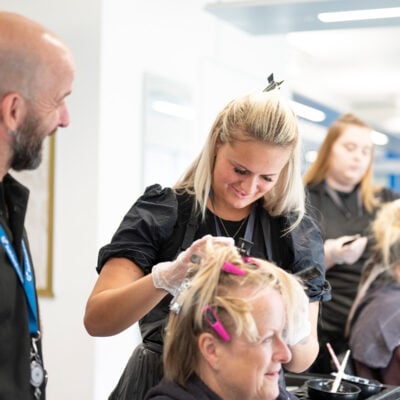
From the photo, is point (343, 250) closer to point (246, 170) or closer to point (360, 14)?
point (360, 14)

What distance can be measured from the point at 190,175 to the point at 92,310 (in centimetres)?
45

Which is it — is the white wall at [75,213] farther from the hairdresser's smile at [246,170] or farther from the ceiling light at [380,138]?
the ceiling light at [380,138]

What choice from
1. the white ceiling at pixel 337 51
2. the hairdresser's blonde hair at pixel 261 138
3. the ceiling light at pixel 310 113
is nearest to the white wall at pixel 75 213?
the white ceiling at pixel 337 51

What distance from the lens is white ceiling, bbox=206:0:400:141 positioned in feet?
10.8

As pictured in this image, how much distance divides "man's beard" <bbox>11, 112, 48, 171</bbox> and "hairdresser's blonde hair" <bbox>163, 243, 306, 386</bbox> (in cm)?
41

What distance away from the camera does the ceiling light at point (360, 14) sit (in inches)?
125

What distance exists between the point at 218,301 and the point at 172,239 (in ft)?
1.10

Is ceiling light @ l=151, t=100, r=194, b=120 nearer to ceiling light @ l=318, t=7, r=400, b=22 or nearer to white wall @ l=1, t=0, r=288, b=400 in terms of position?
white wall @ l=1, t=0, r=288, b=400

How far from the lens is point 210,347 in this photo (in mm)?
1649

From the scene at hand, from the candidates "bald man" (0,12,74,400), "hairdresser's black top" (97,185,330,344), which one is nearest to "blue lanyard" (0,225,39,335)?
"bald man" (0,12,74,400)

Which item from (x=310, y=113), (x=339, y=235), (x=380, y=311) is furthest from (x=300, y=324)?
(x=310, y=113)

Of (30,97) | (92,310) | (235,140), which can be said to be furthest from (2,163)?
(235,140)

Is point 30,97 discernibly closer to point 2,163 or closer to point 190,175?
point 2,163

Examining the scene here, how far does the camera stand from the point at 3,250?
55.5 inches
